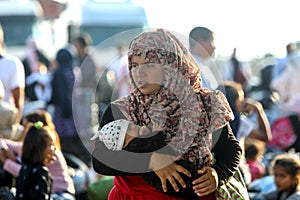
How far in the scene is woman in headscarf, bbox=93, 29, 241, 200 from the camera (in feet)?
13.6

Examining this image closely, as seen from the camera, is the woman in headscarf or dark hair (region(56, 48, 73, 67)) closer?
the woman in headscarf

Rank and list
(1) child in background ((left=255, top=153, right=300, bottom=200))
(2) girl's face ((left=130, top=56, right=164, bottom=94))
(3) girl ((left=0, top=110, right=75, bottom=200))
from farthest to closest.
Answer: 1. (1) child in background ((left=255, top=153, right=300, bottom=200))
2. (3) girl ((left=0, top=110, right=75, bottom=200))
3. (2) girl's face ((left=130, top=56, right=164, bottom=94))

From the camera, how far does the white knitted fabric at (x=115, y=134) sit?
415 centimetres

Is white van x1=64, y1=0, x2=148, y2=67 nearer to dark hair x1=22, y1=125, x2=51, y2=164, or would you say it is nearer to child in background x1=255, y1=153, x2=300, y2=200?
child in background x1=255, y1=153, x2=300, y2=200

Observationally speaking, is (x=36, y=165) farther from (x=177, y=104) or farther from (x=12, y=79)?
(x=177, y=104)

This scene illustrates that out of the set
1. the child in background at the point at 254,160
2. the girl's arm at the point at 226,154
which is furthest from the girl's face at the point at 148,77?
the child in background at the point at 254,160

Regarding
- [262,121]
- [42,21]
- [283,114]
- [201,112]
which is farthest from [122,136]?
[42,21]

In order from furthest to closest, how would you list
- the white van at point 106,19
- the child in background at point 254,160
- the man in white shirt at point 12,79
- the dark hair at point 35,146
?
1. the white van at point 106,19
2. the child in background at point 254,160
3. the man in white shirt at point 12,79
4. the dark hair at point 35,146

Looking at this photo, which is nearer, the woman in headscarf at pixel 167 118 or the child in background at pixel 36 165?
the woman in headscarf at pixel 167 118

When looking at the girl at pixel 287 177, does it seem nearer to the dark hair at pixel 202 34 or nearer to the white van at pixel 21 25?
the dark hair at pixel 202 34

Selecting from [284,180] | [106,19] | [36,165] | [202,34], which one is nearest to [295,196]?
[284,180]

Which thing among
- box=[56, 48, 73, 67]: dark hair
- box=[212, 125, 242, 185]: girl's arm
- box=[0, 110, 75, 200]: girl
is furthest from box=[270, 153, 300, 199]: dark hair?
box=[56, 48, 73, 67]: dark hair

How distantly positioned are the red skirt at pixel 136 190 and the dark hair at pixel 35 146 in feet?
7.63

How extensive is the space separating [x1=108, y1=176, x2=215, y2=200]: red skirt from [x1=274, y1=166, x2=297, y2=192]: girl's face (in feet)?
10.0
